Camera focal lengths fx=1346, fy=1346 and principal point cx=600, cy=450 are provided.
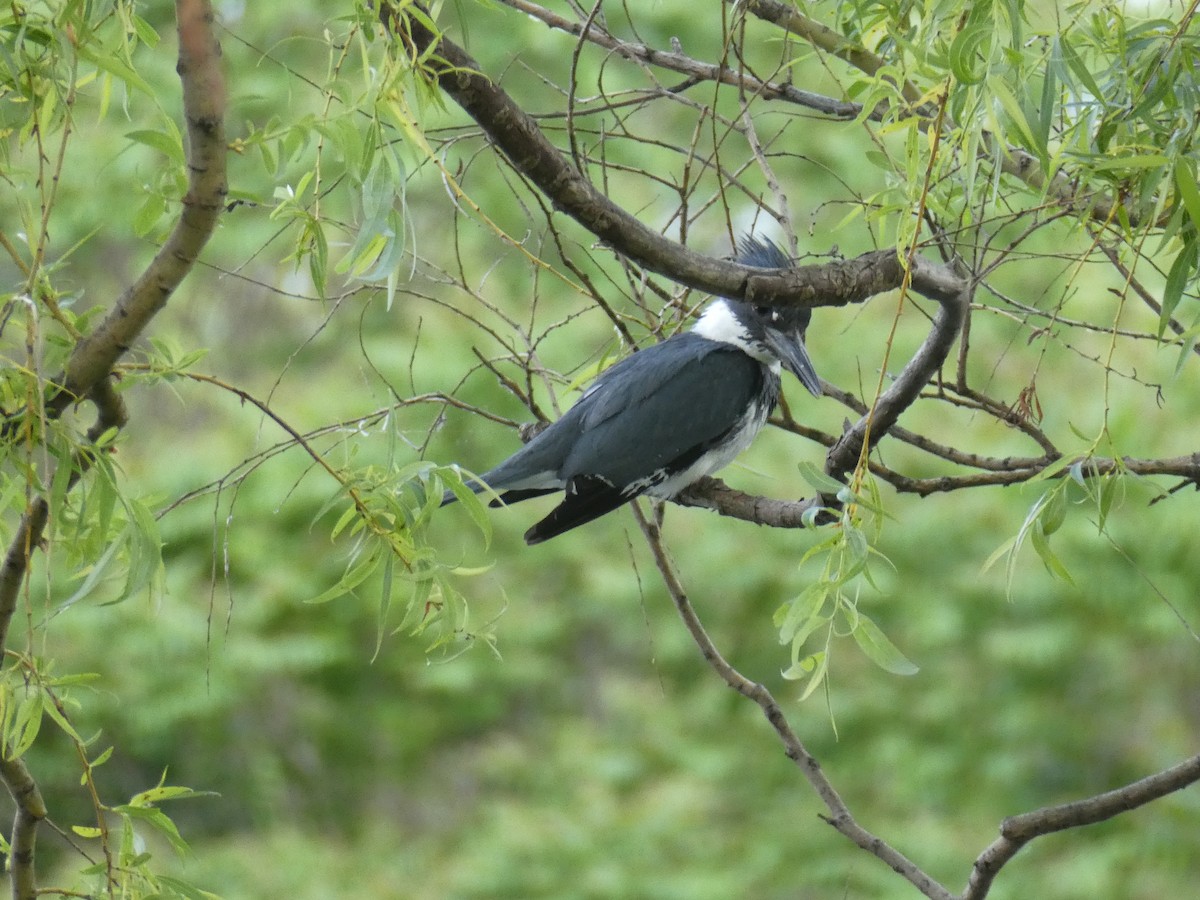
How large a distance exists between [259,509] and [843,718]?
6.72 ft

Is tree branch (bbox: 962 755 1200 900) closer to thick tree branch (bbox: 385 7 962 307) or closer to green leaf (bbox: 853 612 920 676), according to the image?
green leaf (bbox: 853 612 920 676)

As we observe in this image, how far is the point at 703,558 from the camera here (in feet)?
14.6

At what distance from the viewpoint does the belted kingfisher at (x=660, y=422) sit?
6.45 feet

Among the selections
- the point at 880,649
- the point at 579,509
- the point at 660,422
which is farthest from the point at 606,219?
the point at 660,422

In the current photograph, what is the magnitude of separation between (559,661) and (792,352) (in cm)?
314

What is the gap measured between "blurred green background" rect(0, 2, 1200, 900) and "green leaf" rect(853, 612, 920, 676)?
2.74 metres

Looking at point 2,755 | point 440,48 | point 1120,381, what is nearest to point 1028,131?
point 440,48

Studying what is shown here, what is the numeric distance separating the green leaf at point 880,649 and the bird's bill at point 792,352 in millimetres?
1048

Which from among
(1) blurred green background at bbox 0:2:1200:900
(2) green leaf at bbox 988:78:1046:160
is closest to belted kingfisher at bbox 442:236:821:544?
(2) green leaf at bbox 988:78:1046:160

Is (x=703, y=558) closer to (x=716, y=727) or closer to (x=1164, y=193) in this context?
(x=716, y=727)

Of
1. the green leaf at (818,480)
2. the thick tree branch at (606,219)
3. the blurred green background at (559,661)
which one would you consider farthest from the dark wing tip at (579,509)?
the blurred green background at (559,661)

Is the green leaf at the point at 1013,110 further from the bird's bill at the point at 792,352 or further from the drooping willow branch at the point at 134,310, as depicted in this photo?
the bird's bill at the point at 792,352

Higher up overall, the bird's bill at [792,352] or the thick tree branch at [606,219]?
the bird's bill at [792,352]

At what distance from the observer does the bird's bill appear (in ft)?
6.69
